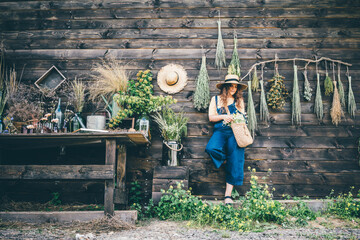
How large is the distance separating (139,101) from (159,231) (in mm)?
1751

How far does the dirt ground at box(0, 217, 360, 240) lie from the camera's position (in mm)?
3164

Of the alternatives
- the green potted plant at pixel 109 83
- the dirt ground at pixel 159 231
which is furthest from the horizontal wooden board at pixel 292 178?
the green potted plant at pixel 109 83

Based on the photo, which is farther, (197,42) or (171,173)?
(197,42)

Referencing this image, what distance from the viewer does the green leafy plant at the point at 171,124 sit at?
4227mm

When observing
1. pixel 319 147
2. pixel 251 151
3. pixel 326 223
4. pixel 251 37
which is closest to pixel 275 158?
pixel 251 151

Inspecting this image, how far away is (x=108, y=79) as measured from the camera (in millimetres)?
4500

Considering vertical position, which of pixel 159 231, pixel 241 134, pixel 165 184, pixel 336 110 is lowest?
pixel 159 231

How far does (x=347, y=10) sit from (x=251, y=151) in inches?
115

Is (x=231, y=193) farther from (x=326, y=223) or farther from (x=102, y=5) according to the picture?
(x=102, y=5)

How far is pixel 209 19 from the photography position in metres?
4.93

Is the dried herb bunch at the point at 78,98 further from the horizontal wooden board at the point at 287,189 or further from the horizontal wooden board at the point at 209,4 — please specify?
the horizontal wooden board at the point at 287,189

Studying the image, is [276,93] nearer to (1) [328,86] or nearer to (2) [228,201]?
(1) [328,86]

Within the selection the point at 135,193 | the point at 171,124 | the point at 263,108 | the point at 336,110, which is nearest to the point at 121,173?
the point at 135,193

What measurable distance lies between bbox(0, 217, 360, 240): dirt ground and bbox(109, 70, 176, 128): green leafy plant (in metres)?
1.38
